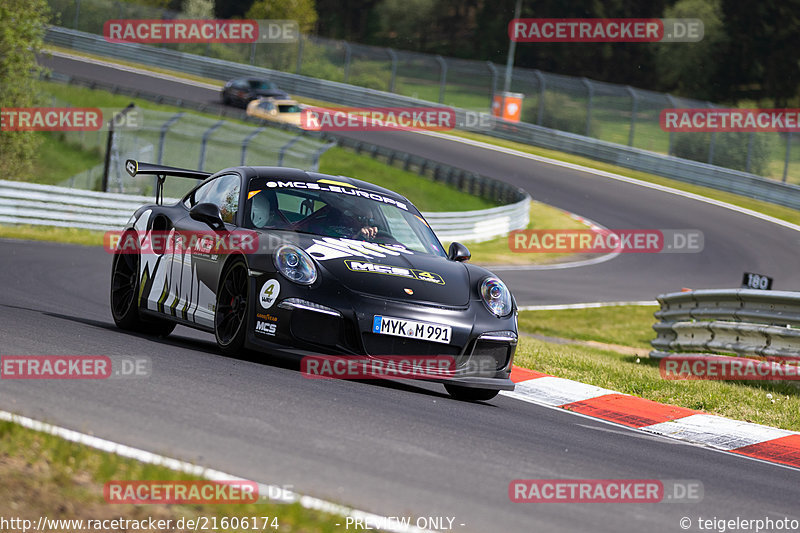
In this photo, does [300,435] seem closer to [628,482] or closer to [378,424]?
[378,424]

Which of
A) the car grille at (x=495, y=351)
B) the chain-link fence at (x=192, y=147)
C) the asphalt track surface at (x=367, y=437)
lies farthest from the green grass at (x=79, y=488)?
the chain-link fence at (x=192, y=147)

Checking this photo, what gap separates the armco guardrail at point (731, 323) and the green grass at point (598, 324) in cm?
288

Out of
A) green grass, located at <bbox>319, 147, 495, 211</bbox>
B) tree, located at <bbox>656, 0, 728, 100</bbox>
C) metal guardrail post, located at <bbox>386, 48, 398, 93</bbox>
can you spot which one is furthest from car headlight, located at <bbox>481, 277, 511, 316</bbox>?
tree, located at <bbox>656, 0, 728, 100</bbox>

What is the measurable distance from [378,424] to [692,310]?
24.9ft

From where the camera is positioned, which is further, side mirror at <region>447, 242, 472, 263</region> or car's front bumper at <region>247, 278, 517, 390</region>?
side mirror at <region>447, 242, 472, 263</region>

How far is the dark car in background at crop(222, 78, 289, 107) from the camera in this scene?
4219 cm

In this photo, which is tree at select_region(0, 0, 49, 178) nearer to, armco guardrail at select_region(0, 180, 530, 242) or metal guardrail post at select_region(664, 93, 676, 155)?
armco guardrail at select_region(0, 180, 530, 242)

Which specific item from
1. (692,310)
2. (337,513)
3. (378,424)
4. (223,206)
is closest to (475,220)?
(692,310)

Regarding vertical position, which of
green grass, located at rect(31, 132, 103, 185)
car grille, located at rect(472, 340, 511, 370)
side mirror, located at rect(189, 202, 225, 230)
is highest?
side mirror, located at rect(189, 202, 225, 230)

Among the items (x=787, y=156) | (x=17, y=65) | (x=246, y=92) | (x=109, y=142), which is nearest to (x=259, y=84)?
(x=246, y=92)

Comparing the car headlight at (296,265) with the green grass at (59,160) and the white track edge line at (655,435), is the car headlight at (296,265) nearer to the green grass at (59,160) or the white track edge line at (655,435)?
the white track edge line at (655,435)

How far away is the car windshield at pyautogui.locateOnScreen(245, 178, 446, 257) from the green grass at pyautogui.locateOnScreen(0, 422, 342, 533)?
140 inches

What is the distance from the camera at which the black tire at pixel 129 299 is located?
28.2ft

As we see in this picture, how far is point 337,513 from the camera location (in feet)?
12.6
